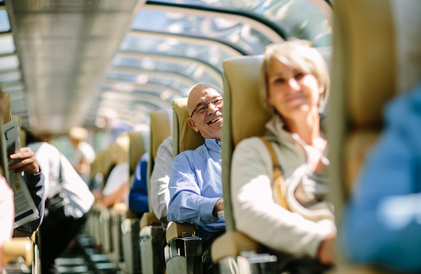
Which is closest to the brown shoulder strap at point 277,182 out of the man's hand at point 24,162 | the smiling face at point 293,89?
the smiling face at point 293,89

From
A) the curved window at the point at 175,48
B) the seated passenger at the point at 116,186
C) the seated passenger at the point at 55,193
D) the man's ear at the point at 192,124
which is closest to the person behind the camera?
the man's ear at the point at 192,124

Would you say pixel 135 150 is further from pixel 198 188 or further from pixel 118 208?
pixel 198 188

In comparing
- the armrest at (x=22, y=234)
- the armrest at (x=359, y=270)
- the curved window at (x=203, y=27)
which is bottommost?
the armrest at (x=359, y=270)

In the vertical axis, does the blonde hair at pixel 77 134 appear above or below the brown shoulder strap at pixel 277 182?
above

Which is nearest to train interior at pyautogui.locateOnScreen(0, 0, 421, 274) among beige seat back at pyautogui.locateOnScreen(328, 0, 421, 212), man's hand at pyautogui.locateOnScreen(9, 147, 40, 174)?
beige seat back at pyautogui.locateOnScreen(328, 0, 421, 212)

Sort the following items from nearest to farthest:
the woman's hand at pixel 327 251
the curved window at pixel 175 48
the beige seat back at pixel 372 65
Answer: the beige seat back at pixel 372 65 → the woman's hand at pixel 327 251 → the curved window at pixel 175 48

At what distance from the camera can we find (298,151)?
1891 mm

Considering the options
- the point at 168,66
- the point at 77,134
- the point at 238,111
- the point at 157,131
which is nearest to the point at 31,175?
the point at 157,131

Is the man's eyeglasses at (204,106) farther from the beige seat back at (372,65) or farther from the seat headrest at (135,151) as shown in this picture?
the beige seat back at (372,65)

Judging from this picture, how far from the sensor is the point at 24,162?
261 cm

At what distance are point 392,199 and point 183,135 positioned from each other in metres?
1.98

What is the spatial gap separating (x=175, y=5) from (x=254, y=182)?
469 centimetres

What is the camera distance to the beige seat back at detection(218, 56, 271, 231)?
206 cm

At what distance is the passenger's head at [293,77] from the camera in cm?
188
